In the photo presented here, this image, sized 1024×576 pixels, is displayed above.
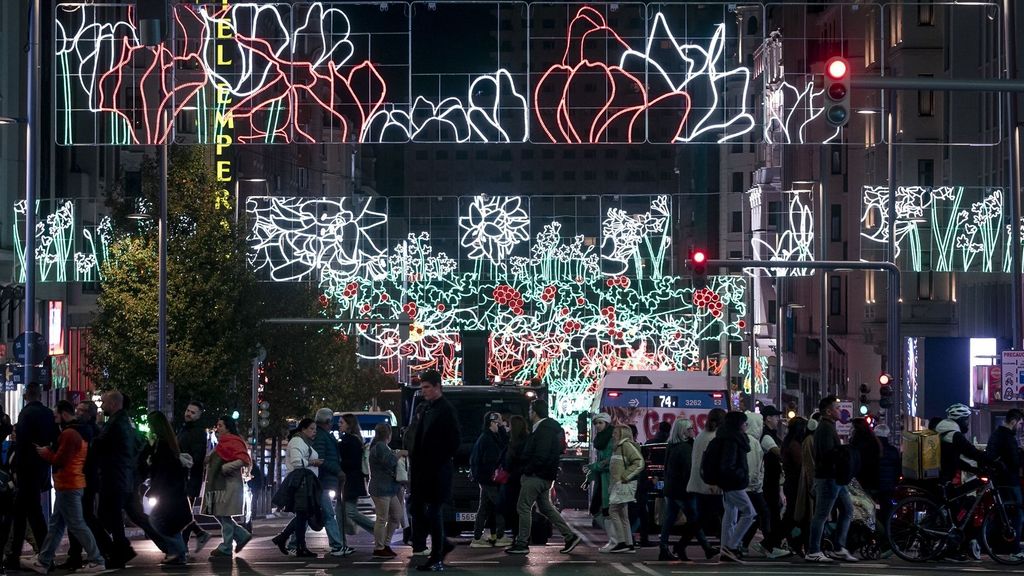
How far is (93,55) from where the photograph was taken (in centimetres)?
3309

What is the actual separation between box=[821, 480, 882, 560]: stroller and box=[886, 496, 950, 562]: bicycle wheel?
0.41 meters

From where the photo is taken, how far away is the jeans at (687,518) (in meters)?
21.1

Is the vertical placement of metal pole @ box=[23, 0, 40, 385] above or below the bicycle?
above

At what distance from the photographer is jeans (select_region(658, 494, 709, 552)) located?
2112cm

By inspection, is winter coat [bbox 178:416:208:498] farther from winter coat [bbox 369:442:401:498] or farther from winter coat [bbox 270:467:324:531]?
winter coat [bbox 369:442:401:498]

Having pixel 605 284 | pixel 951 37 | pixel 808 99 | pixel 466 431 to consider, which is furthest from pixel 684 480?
pixel 951 37

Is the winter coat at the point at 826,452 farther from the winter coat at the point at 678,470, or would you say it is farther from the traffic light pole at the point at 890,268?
the traffic light pole at the point at 890,268

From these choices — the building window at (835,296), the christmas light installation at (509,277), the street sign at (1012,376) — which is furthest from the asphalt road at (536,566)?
the building window at (835,296)

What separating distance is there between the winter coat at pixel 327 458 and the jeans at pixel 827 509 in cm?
548

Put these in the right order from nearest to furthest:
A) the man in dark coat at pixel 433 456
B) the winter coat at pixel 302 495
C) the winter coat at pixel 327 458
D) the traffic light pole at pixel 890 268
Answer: the man in dark coat at pixel 433 456, the winter coat at pixel 302 495, the winter coat at pixel 327 458, the traffic light pole at pixel 890 268

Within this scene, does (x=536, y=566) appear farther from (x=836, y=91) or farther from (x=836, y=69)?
(x=836, y=69)

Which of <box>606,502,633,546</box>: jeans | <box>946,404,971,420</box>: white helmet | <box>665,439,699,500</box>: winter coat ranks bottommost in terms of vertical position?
<box>606,502,633,546</box>: jeans

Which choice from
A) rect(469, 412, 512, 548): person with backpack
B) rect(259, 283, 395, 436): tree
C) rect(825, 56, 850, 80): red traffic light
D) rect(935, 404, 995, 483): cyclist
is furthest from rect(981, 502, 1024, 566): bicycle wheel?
rect(259, 283, 395, 436): tree

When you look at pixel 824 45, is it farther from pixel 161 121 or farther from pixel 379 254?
pixel 161 121
